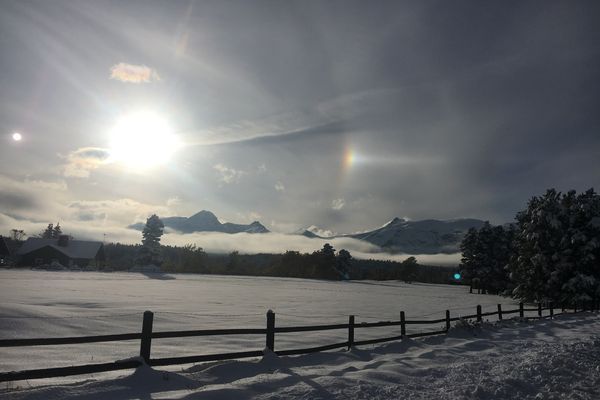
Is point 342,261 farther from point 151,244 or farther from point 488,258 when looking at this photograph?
point 151,244

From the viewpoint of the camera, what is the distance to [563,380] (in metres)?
9.41

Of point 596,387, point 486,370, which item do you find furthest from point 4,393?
point 596,387

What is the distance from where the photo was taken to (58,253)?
91438 mm

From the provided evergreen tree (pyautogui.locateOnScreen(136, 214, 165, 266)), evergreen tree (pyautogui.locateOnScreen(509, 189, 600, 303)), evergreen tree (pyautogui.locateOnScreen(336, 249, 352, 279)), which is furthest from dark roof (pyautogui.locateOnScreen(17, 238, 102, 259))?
evergreen tree (pyautogui.locateOnScreen(509, 189, 600, 303))

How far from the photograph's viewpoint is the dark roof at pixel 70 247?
91.1 meters

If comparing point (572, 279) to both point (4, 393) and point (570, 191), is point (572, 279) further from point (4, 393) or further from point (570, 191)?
point (4, 393)

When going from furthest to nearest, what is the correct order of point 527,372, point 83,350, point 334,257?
point 334,257
point 83,350
point 527,372

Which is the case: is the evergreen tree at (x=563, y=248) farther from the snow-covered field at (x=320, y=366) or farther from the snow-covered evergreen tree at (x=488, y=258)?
the snow-covered evergreen tree at (x=488, y=258)

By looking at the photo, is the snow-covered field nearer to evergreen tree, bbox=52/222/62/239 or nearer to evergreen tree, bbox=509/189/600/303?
evergreen tree, bbox=509/189/600/303

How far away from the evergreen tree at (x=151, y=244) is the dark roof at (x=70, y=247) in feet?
62.7

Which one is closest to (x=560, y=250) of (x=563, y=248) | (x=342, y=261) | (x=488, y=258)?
(x=563, y=248)

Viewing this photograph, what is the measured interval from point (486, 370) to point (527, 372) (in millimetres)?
922

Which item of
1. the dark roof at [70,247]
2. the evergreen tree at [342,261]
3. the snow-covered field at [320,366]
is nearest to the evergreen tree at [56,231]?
the dark roof at [70,247]

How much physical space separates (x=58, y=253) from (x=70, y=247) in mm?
4014
